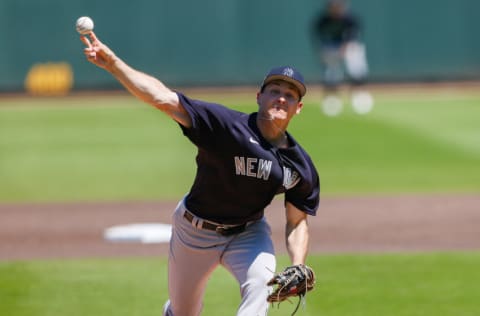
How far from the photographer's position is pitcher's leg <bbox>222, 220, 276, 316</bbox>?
5.60 m

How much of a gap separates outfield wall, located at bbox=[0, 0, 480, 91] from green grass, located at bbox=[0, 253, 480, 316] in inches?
736

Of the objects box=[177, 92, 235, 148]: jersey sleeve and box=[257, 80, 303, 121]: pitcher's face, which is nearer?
box=[177, 92, 235, 148]: jersey sleeve

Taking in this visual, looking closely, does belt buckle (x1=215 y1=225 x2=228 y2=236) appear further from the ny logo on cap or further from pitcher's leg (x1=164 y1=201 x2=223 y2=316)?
the ny logo on cap

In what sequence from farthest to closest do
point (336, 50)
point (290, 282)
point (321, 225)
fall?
point (336, 50), point (321, 225), point (290, 282)

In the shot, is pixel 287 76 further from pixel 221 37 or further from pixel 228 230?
pixel 221 37

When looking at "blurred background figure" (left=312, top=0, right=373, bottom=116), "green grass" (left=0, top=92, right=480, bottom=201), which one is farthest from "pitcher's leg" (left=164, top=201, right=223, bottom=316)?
"blurred background figure" (left=312, top=0, right=373, bottom=116)

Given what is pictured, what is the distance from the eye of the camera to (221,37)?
27.9m

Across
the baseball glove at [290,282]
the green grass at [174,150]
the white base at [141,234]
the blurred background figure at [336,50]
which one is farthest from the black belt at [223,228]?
the blurred background figure at [336,50]

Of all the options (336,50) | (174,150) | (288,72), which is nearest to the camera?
(288,72)

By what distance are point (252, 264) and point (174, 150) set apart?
11724 mm

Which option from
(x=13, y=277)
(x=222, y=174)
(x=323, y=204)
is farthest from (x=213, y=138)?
(x=323, y=204)

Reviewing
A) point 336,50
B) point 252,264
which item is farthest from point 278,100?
point 336,50

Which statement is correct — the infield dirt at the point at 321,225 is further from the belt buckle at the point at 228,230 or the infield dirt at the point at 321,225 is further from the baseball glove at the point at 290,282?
the baseball glove at the point at 290,282

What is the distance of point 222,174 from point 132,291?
2860 millimetres
